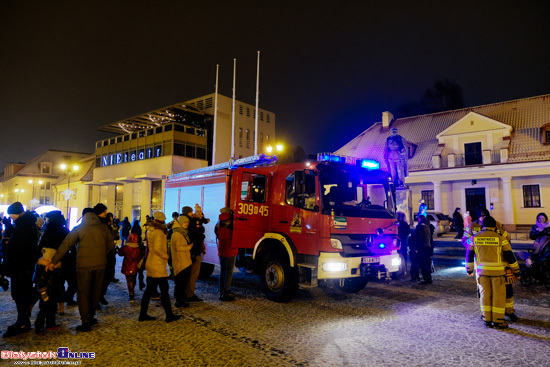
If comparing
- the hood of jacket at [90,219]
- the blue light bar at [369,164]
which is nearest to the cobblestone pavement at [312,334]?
the hood of jacket at [90,219]

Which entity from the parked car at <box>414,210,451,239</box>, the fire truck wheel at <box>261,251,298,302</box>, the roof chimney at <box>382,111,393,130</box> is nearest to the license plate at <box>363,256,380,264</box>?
the fire truck wheel at <box>261,251,298,302</box>

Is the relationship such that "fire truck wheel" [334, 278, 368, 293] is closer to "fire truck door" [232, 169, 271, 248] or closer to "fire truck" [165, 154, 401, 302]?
"fire truck" [165, 154, 401, 302]

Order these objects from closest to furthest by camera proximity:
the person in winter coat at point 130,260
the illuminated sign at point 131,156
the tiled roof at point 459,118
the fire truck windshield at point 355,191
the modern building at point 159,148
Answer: the fire truck windshield at point 355,191
the person in winter coat at point 130,260
the tiled roof at point 459,118
the modern building at point 159,148
the illuminated sign at point 131,156

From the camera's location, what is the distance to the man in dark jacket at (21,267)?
5.58 metres

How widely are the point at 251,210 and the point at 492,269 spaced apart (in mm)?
4816

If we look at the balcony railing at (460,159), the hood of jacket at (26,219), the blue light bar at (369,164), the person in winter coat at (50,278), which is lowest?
the person in winter coat at (50,278)

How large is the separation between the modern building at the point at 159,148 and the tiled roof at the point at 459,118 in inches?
482

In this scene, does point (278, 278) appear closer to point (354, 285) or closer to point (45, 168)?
point (354, 285)

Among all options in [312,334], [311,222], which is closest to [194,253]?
[311,222]

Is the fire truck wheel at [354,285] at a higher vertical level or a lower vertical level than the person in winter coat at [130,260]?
lower

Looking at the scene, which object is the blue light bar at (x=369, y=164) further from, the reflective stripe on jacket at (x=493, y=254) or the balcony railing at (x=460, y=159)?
the balcony railing at (x=460, y=159)

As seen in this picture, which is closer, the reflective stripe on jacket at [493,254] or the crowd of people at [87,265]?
the crowd of people at [87,265]

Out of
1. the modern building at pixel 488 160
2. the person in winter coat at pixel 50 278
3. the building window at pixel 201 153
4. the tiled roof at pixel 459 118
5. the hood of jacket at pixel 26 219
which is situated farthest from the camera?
the building window at pixel 201 153

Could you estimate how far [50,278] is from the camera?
571 cm
